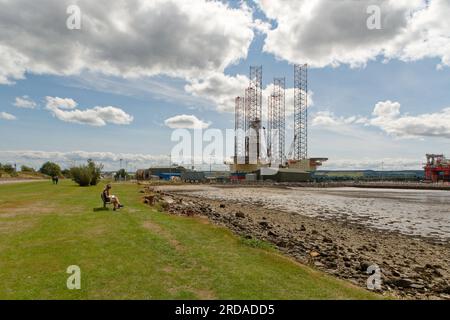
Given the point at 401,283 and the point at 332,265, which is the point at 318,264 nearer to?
the point at 332,265

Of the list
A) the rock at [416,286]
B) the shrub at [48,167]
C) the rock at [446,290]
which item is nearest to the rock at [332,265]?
the rock at [416,286]

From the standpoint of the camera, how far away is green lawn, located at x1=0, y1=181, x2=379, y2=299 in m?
6.57

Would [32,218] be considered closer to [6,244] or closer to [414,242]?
[6,244]

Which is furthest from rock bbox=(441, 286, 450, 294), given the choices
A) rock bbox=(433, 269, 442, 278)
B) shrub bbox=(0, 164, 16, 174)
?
shrub bbox=(0, 164, 16, 174)

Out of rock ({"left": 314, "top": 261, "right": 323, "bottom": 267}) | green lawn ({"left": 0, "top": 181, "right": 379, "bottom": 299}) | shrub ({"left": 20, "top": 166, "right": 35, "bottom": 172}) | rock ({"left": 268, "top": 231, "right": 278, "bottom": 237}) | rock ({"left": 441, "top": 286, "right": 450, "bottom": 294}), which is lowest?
rock ({"left": 441, "top": 286, "right": 450, "bottom": 294})

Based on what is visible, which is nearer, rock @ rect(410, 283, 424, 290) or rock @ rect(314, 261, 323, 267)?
rock @ rect(410, 283, 424, 290)

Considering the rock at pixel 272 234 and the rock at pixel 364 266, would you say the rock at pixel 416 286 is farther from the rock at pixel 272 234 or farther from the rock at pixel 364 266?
the rock at pixel 272 234

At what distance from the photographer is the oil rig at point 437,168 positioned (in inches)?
4129

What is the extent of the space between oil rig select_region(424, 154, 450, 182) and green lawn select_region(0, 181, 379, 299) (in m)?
120

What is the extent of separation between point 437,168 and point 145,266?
126 meters

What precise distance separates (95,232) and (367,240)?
13.6 meters

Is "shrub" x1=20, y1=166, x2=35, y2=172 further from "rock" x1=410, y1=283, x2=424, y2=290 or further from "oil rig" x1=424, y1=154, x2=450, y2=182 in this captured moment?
"oil rig" x1=424, y1=154, x2=450, y2=182

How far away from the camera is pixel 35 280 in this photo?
6.88 m
